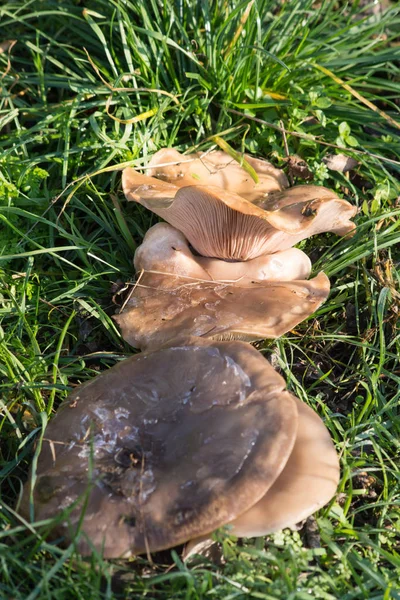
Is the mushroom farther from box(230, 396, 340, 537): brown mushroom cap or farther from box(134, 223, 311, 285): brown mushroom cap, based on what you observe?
box(134, 223, 311, 285): brown mushroom cap

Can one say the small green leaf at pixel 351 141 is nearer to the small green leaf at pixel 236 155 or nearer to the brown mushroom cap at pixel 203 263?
the small green leaf at pixel 236 155

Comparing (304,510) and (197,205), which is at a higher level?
(197,205)

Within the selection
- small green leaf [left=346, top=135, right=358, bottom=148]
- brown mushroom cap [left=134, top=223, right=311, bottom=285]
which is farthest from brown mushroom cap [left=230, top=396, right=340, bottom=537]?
small green leaf [left=346, top=135, right=358, bottom=148]

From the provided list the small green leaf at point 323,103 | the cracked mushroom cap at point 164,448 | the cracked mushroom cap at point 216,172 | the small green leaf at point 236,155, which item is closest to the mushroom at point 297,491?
the cracked mushroom cap at point 164,448

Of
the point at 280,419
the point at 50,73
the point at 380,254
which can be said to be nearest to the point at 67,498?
the point at 280,419

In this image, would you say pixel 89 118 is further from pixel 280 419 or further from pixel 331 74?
pixel 280 419

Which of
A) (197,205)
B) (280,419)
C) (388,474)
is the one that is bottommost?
(388,474)

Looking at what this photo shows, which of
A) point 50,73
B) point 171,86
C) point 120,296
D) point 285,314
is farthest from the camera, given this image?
point 50,73
